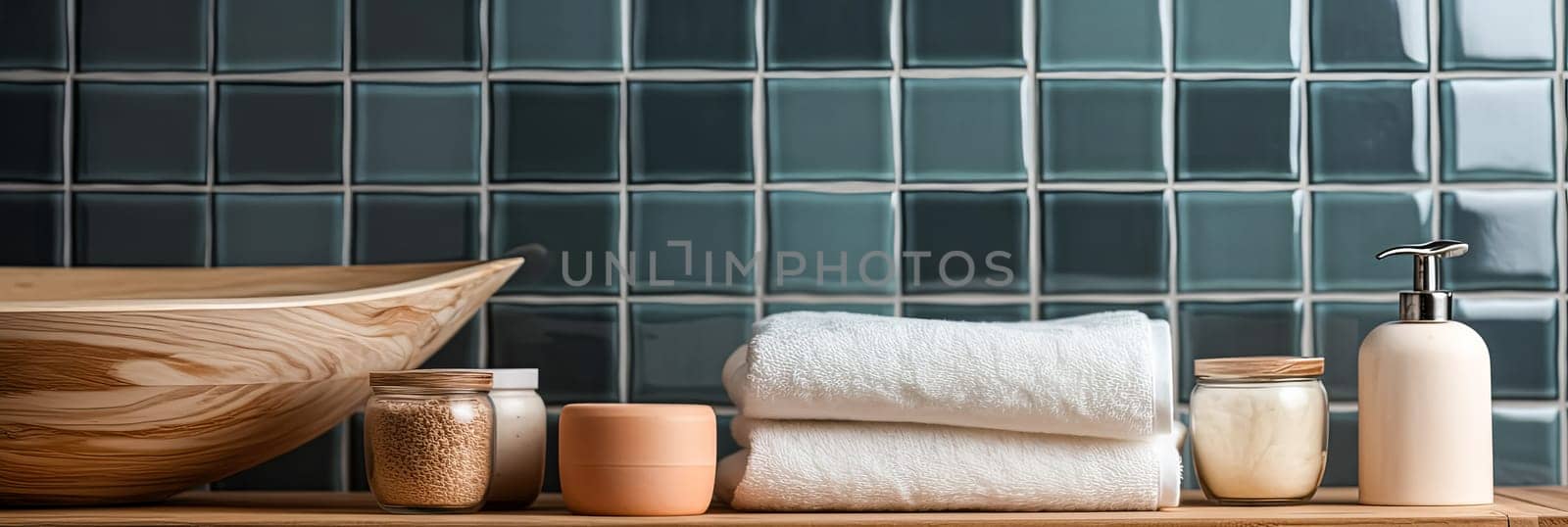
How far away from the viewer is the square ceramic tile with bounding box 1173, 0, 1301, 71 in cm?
103

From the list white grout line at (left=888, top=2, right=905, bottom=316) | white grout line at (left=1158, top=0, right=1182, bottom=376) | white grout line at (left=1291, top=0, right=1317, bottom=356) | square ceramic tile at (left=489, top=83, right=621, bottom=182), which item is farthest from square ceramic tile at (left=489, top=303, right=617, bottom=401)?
white grout line at (left=1291, top=0, right=1317, bottom=356)

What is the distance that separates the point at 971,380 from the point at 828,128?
33 cm

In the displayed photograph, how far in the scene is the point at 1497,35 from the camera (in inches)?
40.9

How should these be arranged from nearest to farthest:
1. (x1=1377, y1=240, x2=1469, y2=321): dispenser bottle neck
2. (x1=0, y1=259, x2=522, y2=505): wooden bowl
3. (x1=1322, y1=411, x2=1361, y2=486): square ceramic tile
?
(x1=0, y1=259, x2=522, y2=505): wooden bowl → (x1=1377, y1=240, x2=1469, y2=321): dispenser bottle neck → (x1=1322, y1=411, x2=1361, y2=486): square ceramic tile

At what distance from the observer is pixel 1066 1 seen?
40.9 inches

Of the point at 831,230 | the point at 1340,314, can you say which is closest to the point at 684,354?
the point at 831,230

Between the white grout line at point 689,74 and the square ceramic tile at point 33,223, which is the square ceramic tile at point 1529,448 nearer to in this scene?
the white grout line at point 689,74

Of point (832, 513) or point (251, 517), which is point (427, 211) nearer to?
point (251, 517)

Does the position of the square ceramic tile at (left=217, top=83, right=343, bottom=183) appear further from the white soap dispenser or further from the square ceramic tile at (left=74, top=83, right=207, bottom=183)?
the white soap dispenser

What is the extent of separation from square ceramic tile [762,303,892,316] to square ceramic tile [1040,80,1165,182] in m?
0.16

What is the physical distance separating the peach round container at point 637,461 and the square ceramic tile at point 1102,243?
1.28ft

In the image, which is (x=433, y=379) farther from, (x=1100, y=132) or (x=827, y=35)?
(x=1100, y=132)

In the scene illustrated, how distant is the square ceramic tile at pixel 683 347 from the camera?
1015mm

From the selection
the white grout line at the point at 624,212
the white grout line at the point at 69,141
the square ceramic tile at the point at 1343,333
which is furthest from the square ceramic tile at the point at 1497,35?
the white grout line at the point at 69,141
